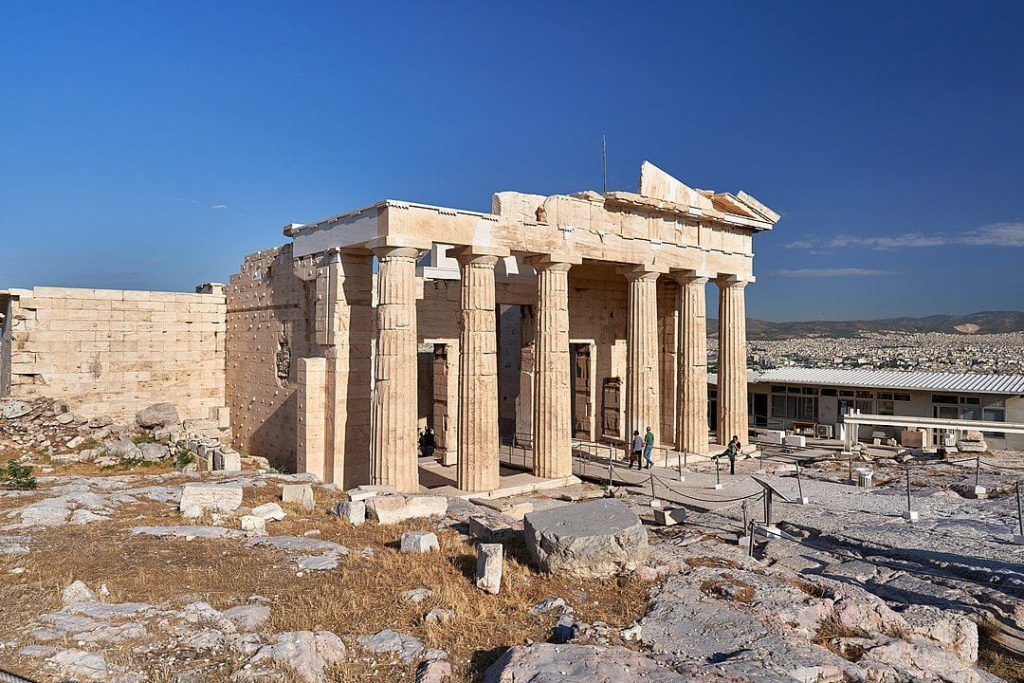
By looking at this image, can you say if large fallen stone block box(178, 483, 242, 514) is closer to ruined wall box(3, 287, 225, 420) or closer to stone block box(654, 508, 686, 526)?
stone block box(654, 508, 686, 526)

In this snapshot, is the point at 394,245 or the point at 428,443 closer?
the point at 394,245

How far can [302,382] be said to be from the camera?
18.2 metres

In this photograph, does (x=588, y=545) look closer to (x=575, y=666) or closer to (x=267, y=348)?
(x=575, y=666)

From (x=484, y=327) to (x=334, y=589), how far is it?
1004 cm

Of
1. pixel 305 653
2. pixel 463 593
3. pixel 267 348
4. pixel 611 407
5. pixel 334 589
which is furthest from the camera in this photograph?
pixel 611 407

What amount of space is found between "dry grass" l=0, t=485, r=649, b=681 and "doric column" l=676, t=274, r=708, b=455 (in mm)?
14695

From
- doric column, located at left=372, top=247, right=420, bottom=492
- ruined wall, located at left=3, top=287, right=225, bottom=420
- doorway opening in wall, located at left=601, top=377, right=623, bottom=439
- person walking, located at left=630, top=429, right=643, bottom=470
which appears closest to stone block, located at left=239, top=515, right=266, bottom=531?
doric column, located at left=372, top=247, right=420, bottom=492

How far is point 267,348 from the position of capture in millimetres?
21500

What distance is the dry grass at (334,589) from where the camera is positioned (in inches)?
254

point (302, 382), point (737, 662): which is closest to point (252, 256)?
point (302, 382)

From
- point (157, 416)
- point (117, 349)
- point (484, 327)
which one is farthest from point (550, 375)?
point (117, 349)

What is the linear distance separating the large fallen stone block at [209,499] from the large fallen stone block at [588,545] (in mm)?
5879

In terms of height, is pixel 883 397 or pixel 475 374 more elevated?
pixel 475 374

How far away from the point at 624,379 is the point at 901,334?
15235 centimetres
